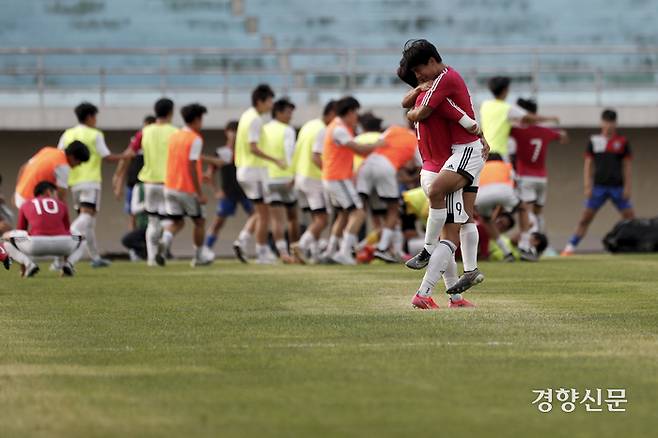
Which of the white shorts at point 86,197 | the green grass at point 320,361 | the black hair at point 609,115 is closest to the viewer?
the green grass at point 320,361

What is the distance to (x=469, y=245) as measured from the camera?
11.0 metres

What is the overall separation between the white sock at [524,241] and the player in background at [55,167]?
580cm

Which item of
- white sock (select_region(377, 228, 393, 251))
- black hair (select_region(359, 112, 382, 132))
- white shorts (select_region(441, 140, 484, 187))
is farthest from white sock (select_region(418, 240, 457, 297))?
black hair (select_region(359, 112, 382, 132))

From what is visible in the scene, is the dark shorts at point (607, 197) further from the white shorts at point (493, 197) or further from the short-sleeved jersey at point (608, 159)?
the white shorts at point (493, 197)

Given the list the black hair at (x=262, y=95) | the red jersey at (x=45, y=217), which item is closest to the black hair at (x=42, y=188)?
the red jersey at (x=45, y=217)

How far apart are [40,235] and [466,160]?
20.7 ft

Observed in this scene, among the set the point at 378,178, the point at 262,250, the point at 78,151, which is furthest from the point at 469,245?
the point at 262,250

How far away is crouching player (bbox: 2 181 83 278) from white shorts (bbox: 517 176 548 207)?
7.26 meters

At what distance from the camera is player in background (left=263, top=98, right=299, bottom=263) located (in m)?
20.5

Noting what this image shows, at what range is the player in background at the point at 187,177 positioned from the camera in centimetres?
1936

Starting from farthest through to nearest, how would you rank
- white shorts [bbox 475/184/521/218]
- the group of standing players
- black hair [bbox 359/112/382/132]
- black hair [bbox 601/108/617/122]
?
black hair [bbox 601/108/617/122] < black hair [bbox 359/112/382/132] < the group of standing players < white shorts [bbox 475/184/521/218]

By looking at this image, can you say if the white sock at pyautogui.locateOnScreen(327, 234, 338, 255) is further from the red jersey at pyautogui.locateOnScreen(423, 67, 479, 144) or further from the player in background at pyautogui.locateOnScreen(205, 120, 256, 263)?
the red jersey at pyautogui.locateOnScreen(423, 67, 479, 144)

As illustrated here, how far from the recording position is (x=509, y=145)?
826 inches

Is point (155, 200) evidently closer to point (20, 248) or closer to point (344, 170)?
point (344, 170)
